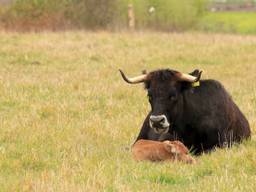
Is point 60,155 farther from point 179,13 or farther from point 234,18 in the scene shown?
point 234,18

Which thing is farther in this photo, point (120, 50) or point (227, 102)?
point (120, 50)

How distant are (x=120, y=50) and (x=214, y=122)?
1515 centimetres

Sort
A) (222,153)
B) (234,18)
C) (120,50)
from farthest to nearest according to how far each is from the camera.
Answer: (234,18), (120,50), (222,153)

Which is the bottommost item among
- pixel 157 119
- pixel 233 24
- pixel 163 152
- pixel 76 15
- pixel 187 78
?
pixel 233 24

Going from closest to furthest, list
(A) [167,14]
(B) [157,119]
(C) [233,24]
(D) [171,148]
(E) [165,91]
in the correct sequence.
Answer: (D) [171,148], (B) [157,119], (E) [165,91], (A) [167,14], (C) [233,24]

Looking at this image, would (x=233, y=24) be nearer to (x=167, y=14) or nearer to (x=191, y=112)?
(x=167, y=14)

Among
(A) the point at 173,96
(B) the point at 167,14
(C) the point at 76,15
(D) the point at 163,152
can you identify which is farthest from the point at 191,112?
(B) the point at 167,14

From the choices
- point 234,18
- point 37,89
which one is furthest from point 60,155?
point 234,18

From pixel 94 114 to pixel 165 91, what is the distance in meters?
3.41

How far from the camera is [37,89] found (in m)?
14.9

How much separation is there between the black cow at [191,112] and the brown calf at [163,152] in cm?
32

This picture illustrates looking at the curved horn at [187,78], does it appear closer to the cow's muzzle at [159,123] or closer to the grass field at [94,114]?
the cow's muzzle at [159,123]

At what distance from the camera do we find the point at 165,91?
29.3 feet

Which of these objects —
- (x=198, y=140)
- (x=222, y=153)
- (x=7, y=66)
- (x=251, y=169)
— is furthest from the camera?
(x=7, y=66)
